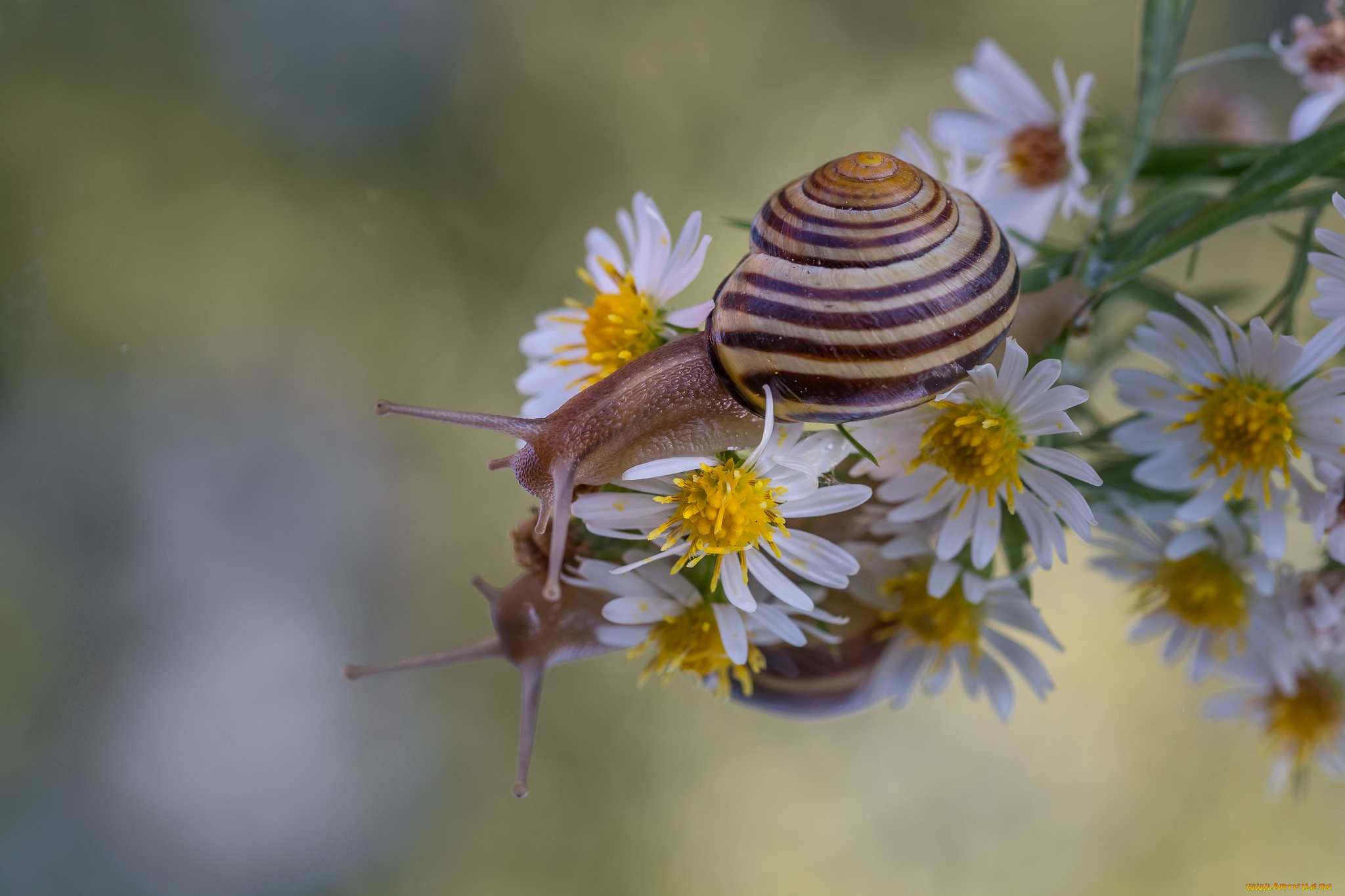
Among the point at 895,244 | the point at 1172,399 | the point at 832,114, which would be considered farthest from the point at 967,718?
the point at 832,114

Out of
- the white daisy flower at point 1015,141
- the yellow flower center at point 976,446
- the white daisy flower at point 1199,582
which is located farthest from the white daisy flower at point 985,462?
the white daisy flower at point 1015,141

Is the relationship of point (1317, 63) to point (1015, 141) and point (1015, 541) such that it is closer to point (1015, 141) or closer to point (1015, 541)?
point (1015, 141)

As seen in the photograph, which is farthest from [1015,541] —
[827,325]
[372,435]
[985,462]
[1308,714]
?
[372,435]

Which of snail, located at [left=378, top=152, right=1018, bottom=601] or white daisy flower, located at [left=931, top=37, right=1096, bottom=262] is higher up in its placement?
white daisy flower, located at [left=931, top=37, right=1096, bottom=262]

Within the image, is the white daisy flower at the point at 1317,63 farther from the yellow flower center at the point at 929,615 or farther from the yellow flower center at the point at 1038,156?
the yellow flower center at the point at 929,615

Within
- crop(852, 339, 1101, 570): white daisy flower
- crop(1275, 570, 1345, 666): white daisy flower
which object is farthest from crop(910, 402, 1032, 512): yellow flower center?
crop(1275, 570, 1345, 666): white daisy flower

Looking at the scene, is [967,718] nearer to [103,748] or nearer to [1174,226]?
[1174,226]

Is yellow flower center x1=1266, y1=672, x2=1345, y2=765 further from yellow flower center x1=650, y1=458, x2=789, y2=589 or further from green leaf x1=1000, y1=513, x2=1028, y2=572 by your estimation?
yellow flower center x1=650, y1=458, x2=789, y2=589
